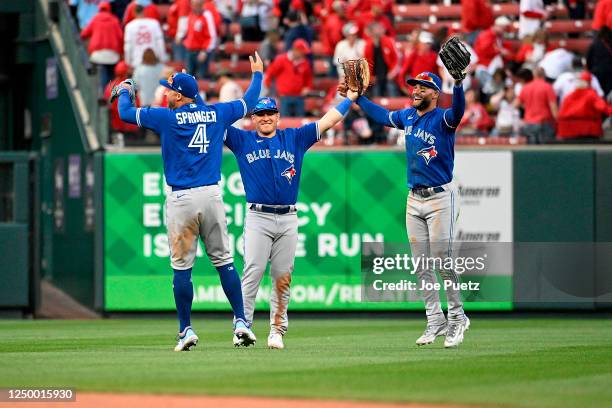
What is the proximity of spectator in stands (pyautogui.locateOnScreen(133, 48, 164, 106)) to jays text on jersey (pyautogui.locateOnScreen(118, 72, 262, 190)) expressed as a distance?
1010 centimetres

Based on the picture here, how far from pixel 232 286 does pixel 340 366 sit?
5.83 ft

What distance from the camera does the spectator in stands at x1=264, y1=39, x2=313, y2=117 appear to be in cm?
2178

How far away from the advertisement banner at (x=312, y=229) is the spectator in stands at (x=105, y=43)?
3531 mm

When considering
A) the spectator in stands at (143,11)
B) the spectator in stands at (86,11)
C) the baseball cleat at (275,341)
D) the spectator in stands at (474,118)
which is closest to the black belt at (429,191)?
the baseball cleat at (275,341)

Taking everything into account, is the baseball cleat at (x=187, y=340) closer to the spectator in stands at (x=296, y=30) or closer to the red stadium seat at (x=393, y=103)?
the red stadium seat at (x=393, y=103)

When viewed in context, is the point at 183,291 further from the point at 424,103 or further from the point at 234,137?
the point at 424,103

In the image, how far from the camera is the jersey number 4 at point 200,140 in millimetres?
11367

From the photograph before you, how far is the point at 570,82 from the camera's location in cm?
2064

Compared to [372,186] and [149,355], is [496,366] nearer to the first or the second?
[149,355]

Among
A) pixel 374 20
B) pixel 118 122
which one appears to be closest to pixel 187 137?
pixel 118 122

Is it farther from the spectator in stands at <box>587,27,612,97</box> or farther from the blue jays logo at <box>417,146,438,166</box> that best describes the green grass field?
the spectator in stands at <box>587,27,612,97</box>

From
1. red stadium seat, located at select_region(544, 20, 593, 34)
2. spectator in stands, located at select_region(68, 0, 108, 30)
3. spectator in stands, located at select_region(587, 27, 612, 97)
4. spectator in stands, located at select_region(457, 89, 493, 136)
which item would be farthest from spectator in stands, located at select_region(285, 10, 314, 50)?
spectator in stands, located at select_region(587, 27, 612, 97)

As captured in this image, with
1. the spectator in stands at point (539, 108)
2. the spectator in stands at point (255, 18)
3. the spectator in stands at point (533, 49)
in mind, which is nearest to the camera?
the spectator in stands at point (539, 108)

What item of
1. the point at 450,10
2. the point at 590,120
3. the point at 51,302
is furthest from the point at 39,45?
the point at 590,120
